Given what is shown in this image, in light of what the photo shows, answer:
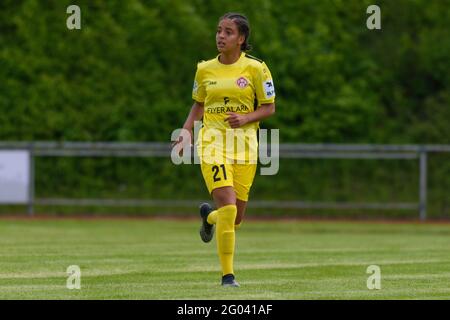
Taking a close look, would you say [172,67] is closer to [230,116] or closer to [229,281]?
[230,116]

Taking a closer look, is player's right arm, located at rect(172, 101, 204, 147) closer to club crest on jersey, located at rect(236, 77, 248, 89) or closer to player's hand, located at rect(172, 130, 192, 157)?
player's hand, located at rect(172, 130, 192, 157)

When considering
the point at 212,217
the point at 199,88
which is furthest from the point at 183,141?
the point at 212,217

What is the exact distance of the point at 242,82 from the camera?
10867 mm

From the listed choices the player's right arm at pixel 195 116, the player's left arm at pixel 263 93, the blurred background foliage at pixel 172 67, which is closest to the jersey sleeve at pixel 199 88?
the player's right arm at pixel 195 116

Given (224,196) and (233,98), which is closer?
(224,196)

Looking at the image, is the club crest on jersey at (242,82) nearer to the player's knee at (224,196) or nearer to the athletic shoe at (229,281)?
the player's knee at (224,196)

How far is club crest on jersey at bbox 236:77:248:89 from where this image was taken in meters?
10.9

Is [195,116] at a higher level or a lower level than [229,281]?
higher

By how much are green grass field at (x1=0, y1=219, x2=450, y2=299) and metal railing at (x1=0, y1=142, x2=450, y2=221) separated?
4.26 meters

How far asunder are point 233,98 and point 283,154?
17733mm

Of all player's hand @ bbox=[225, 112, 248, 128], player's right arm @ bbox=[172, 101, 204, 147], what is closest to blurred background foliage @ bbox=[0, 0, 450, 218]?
player's right arm @ bbox=[172, 101, 204, 147]

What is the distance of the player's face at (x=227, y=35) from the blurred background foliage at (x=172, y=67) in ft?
66.9
